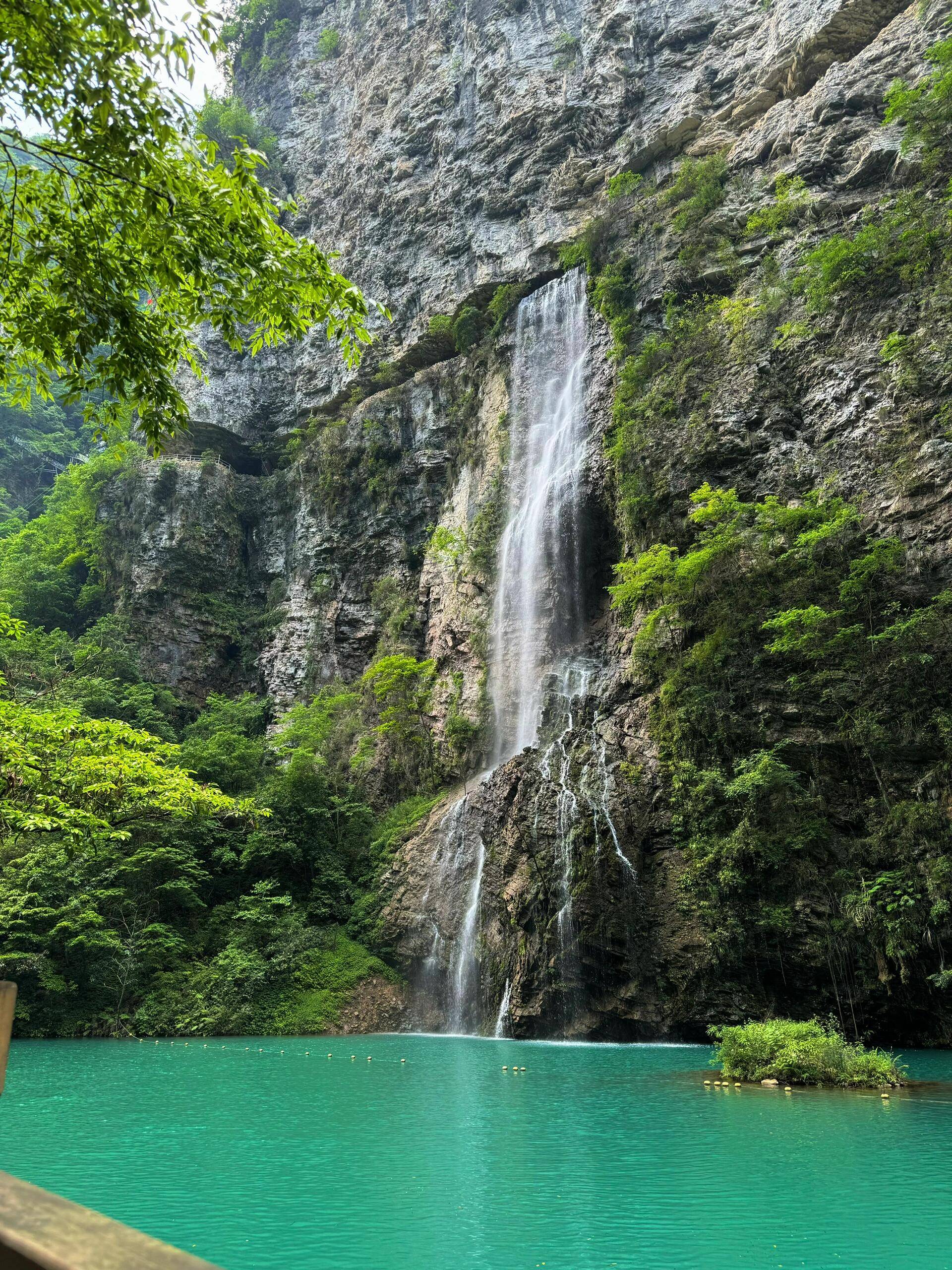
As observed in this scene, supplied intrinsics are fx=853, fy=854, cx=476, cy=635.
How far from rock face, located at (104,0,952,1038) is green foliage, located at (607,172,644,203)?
547 mm

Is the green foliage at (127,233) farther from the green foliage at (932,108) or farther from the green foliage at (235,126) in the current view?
the green foliage at (235,126)

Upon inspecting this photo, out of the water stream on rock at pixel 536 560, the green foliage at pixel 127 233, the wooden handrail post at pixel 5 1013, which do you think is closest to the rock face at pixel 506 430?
the water stream on rock at pixel 536 560

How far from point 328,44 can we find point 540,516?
108ft

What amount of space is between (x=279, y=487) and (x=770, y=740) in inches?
1023

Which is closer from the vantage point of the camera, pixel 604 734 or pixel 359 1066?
pixel 359 1066

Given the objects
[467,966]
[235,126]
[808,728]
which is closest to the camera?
[808,728]

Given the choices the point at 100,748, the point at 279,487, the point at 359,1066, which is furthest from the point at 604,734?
the point at 279,487

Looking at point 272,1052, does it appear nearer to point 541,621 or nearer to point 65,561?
point 541,621

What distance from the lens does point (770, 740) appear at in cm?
1606

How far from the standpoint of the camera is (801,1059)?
9977mm

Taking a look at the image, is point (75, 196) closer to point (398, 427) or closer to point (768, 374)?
point (768, 374)

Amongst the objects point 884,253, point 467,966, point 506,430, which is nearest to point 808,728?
point 467,966

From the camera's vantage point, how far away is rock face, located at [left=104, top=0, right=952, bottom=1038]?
16297mm

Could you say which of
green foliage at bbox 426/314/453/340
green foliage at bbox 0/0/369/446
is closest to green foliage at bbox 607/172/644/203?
green foliage at bbox 426/314/453/340
